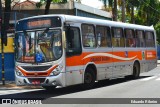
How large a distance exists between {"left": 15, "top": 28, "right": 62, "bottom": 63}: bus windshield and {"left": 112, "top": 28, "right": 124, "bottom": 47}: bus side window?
485 cm

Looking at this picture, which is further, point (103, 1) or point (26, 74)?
point (103, 1)

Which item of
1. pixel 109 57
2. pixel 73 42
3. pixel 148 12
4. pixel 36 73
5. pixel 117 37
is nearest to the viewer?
pixel 36 73

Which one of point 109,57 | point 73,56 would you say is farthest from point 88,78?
point 109,57

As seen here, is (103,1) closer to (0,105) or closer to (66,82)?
(66,82)

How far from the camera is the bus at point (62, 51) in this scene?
15188 millimetres

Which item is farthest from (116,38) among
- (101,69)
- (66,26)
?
(66,26)

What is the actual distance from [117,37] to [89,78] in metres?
3.65

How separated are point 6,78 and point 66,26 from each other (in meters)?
7.50

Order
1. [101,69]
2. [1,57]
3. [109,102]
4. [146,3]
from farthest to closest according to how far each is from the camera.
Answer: [146,3]
[1,57]
[101,69]
[109,102]

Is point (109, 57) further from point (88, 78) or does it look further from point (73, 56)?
point (73, 56)

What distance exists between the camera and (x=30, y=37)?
51.7ft

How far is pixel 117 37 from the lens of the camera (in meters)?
20.0

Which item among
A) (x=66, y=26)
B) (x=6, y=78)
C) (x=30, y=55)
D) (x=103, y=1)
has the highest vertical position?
(x=103, y=1)

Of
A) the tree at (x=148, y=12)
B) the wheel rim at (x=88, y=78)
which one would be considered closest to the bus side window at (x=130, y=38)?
the wheel rim at (x=88, y=78)
